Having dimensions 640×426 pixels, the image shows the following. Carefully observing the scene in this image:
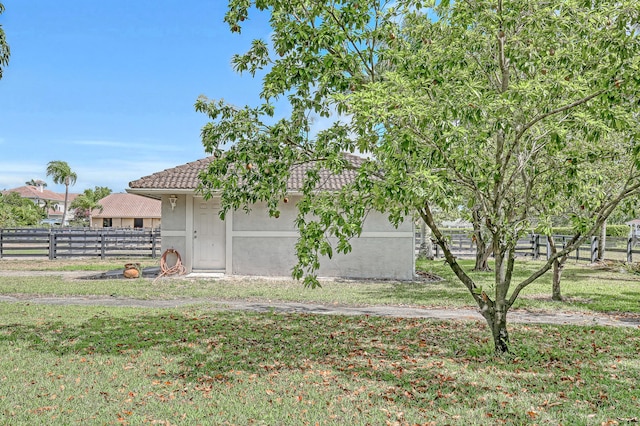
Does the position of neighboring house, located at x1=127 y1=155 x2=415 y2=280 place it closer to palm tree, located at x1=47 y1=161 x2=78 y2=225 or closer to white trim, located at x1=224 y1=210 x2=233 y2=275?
white trim, located at x1=224 y1=210 x2=233 y2=275

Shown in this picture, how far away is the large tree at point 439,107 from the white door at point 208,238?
8.36m

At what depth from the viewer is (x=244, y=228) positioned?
15359 millimetres

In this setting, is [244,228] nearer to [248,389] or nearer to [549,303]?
[549,303]

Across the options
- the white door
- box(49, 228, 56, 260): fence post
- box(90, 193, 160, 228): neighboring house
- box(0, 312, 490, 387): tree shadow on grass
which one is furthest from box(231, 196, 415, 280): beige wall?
box(90, 193, 160, 228): neighboring house

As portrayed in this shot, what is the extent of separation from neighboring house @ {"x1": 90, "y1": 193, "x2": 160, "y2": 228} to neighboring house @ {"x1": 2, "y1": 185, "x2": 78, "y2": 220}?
87.0ft

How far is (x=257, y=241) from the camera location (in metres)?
15.4

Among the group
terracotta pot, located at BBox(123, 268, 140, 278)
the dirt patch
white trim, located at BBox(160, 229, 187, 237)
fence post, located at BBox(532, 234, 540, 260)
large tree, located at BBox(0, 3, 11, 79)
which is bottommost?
the dirt patch

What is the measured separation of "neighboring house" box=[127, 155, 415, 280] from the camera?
15.2 m

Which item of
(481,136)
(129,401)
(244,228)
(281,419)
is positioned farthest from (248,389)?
(244,228)

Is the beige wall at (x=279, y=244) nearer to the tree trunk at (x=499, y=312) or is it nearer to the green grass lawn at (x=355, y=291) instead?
the green grass lawn at (x=355, y=291)

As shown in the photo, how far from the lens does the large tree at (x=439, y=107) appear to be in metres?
5.03

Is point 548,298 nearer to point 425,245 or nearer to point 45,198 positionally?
point 425,245

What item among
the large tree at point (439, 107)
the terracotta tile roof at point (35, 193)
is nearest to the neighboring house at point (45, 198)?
the terracotta tile roof at point (35, 193)

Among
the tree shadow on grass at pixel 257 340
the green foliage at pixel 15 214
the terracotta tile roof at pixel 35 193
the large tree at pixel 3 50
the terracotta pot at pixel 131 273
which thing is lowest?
the tree shadow on grass at pixel 257 340
